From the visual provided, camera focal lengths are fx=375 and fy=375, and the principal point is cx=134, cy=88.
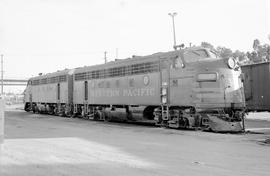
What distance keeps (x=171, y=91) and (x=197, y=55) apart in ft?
6.49

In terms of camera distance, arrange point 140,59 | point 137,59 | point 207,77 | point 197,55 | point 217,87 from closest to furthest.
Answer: point 217,87, point 207,77, point 197,55, point 140,59, point 137,59

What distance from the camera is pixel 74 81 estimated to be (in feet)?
88.7

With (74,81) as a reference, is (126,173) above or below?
below

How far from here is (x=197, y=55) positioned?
16719mm

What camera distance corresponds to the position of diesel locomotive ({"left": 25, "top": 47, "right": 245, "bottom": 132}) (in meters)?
15.4

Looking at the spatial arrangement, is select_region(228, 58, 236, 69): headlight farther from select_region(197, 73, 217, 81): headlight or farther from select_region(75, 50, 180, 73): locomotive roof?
select_region(75, 50, 180, 73): locomotive roof

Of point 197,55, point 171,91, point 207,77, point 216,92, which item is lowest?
point 216,92

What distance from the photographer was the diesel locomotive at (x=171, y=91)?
50.4 ft

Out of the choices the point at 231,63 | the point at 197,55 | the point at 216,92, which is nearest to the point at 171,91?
the point at 197,55

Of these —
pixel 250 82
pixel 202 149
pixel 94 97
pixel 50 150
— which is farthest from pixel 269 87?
pixel 50 150

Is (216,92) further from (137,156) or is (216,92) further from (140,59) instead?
(137,156)

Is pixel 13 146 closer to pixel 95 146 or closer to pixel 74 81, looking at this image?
pixel 95 146

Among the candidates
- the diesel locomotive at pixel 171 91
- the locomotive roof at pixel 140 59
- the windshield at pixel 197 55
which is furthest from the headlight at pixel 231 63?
the locomotive roof at pixel 140 59

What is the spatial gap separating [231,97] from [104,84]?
924cm
